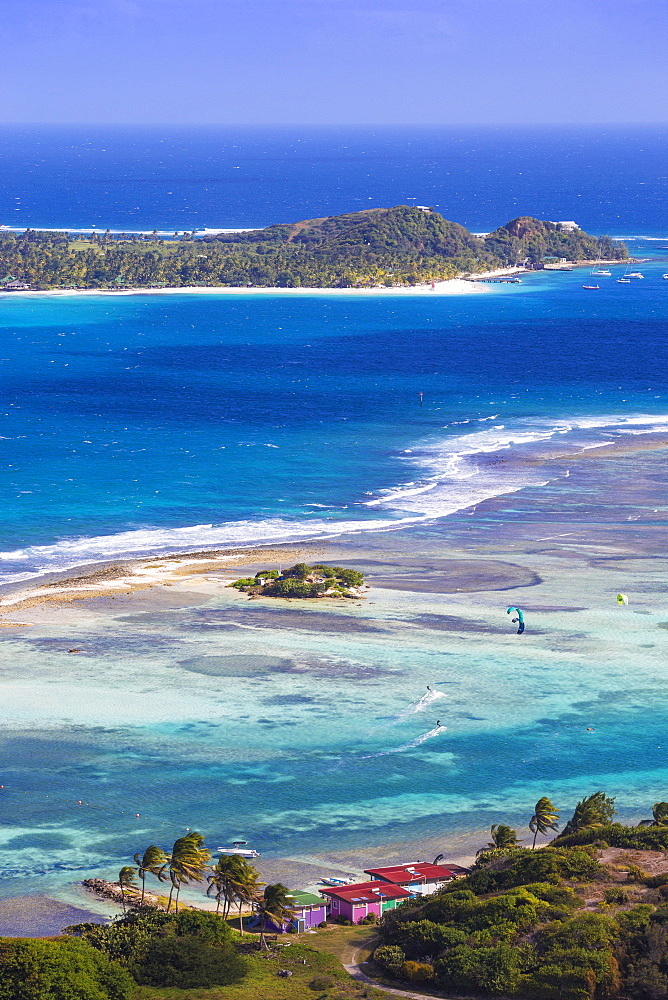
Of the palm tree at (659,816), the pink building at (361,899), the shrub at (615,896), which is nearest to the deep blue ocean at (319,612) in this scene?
the palm tree at (659,816)

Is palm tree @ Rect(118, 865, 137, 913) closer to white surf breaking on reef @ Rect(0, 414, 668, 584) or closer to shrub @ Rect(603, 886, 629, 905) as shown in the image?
shrub @ Rect(603, 886, 629, 905)

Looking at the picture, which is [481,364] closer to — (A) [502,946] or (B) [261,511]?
(B) [261,511]

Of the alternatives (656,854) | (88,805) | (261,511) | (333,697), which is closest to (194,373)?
(261,511)

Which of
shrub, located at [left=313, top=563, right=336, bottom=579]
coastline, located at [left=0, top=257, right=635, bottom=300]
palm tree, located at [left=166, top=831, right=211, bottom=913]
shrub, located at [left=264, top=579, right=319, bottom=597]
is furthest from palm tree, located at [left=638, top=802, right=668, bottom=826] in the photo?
coastline, located at [left=0, top=257, right=635, bottom=300]

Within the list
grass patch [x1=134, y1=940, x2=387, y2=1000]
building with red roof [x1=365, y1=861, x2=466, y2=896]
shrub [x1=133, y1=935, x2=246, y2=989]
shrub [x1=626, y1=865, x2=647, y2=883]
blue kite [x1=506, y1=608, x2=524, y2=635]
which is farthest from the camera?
blue kite [x1=506, y1=608, x2=524, y2=635]

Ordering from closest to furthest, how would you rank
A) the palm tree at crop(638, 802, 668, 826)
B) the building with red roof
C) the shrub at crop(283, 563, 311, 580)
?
the building with red roof < the palm tree at crop(638, 802, 668, 826) < the shrub at crop(283, 563, 311, 580)

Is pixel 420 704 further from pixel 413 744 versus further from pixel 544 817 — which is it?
pixel 544 817
